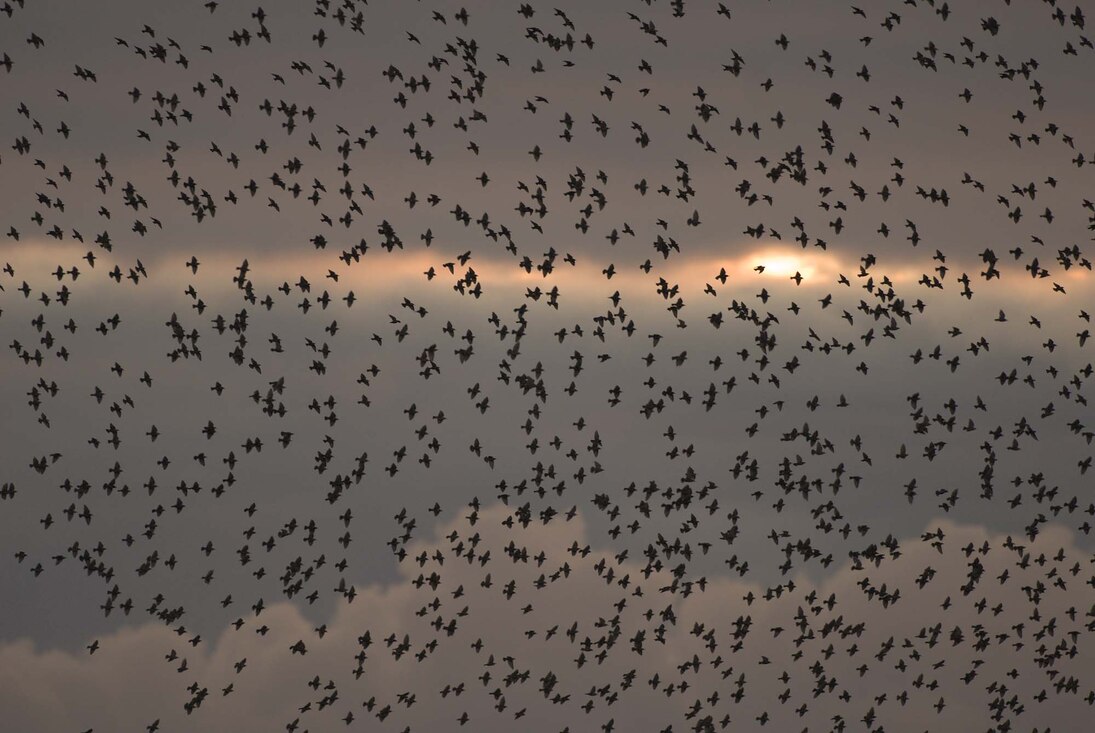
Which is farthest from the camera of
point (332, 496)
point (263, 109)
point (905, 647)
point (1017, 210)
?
point (905, 647)

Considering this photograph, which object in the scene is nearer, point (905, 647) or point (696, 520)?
point (696, 520)

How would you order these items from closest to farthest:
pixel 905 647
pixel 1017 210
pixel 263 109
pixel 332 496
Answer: pixel 263 109 < pixel 1017 210 < pixel 332 496 < pixel 905 647

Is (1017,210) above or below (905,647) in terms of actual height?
above

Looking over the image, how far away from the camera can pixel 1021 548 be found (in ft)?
365

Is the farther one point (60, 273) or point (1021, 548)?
point (1021, 548)

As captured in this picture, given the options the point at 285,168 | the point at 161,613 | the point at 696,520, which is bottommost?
the point at 161,613

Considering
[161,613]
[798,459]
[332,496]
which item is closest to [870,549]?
[798,459]

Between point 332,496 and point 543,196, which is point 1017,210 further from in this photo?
point 332,496

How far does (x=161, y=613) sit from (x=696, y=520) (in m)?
26.6

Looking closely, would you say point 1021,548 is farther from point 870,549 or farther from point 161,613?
point 161,613

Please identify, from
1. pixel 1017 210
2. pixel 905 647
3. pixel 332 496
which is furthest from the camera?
pixel 905 647

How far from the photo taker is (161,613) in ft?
356

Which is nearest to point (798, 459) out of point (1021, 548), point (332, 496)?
point (1021, 548)

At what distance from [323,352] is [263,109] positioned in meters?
13.7
